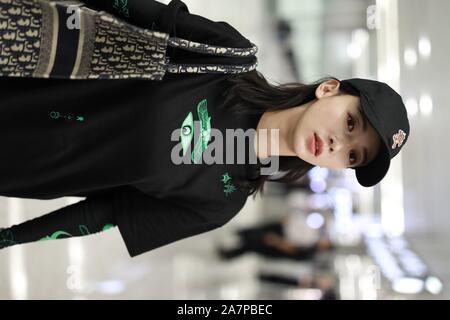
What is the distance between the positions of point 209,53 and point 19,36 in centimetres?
35

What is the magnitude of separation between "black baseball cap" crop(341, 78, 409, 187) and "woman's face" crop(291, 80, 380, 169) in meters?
0.03

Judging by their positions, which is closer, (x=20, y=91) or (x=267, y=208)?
(x=20, y=91)

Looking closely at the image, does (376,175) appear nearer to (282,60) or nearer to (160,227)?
(160,227)

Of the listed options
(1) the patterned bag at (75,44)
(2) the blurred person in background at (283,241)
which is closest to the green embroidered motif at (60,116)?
(1) the patterned bag at (75,44)

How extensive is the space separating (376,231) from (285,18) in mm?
1508

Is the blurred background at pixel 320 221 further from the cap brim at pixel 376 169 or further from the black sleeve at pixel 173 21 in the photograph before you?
the black sleeve at pixel 173 21

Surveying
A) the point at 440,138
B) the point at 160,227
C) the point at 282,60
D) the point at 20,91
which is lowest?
the point at 160,227

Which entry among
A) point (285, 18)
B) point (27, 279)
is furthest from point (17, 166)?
point (285, 18)

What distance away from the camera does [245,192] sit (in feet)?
3.88

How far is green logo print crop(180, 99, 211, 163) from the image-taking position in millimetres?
1037

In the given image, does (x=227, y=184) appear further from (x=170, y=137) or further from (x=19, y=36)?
(x=19, y=36)

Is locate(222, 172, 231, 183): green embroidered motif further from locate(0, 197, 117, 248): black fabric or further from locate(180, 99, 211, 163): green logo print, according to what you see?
locate(0, 197, 117, 248): black fabric

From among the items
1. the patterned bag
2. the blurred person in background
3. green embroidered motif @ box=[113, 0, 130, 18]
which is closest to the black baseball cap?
the patterned bag

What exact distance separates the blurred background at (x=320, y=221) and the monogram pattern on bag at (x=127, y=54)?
4.42ft
